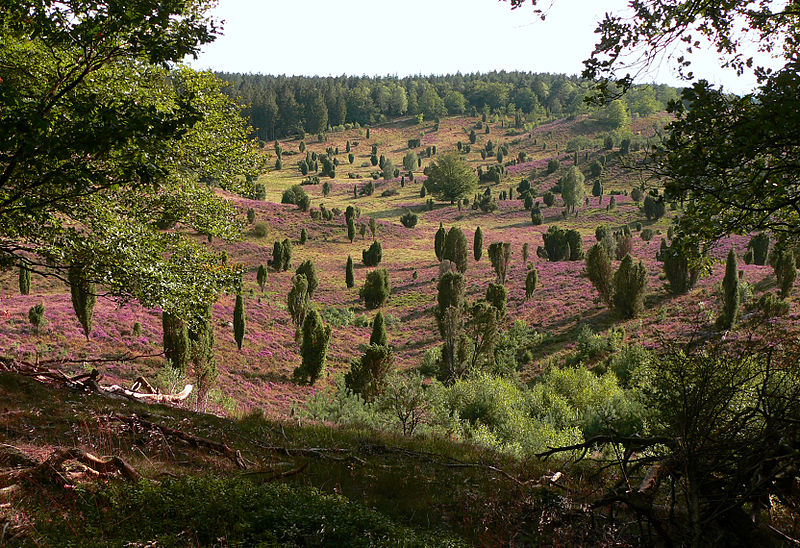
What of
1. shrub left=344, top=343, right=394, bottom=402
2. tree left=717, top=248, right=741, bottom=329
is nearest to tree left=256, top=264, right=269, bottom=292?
shrub left=344, top=343, right=394, bottom=402

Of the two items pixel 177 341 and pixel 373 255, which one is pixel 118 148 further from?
pixel 373 255

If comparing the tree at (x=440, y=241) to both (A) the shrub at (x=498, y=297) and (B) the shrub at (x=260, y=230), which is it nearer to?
(A) the shrub at (x=498, y=297)

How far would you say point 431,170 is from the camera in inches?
3632

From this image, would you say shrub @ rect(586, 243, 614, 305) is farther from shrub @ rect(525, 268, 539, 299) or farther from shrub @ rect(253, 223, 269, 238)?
shrub @ rect(253, 223, 269, 238)

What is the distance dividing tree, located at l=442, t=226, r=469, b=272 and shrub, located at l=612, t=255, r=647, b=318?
19.3m

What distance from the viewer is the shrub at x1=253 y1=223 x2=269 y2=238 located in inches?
2244

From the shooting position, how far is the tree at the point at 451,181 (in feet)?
291

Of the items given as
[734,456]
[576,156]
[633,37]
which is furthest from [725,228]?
[576,156]

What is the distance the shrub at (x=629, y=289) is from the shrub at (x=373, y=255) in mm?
26556

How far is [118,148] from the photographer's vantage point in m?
6.59

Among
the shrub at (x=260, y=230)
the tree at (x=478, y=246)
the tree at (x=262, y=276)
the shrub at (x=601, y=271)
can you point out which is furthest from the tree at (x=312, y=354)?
the shrub at (x=260, y=230)

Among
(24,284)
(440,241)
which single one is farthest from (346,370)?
(440,241)

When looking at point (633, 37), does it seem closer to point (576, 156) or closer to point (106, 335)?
point (106, 335)

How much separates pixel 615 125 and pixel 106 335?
133578mm
